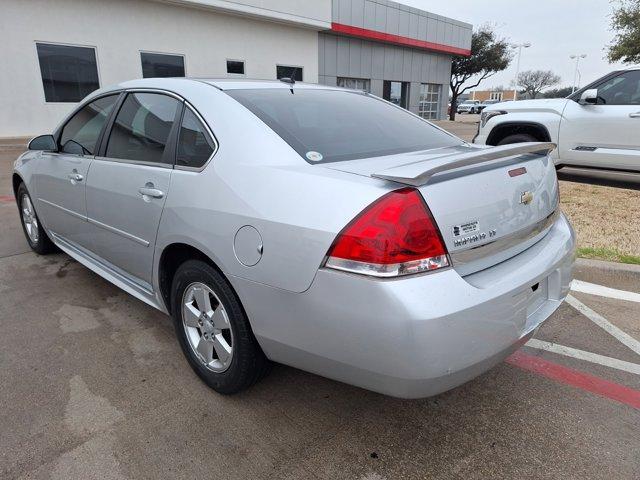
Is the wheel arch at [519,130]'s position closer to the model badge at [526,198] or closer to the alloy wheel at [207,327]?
the model badge at [526,198]

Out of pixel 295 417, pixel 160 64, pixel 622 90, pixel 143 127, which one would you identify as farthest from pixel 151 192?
pixel 160 64

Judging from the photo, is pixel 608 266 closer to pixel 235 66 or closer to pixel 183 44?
pixel 183 44

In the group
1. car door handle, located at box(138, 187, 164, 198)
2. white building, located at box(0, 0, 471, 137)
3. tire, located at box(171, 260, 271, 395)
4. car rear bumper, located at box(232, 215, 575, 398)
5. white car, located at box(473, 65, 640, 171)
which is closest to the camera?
car rear bumper, located at box(232, 215, 575, 398)

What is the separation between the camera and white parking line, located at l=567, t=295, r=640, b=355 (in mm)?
3016

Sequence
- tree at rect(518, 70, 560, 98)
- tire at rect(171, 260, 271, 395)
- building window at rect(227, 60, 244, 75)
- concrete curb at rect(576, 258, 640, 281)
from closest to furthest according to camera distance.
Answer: tire at rect(171, 260, 271, 395) < concrete curb at rect(576, 258, 640, 281) < building window at rect(227, 60, 244, 75) < tree at rect(518, 70, 560, 98)

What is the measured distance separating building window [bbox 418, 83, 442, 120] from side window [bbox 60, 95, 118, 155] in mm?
28431

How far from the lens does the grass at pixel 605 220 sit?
4473mm

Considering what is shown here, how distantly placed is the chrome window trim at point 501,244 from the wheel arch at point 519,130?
5840 millimetres

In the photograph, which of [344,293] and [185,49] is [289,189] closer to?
[344,293]

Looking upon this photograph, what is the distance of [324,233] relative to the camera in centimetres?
178

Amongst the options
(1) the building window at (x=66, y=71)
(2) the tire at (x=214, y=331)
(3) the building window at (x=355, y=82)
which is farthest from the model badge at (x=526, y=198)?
(3) the building window at (x=355, y=82)

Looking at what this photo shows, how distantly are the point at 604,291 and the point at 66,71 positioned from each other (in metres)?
15.8

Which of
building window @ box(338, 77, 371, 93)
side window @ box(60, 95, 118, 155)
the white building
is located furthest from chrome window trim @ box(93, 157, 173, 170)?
building window @ box(338, 77, 371, 93)

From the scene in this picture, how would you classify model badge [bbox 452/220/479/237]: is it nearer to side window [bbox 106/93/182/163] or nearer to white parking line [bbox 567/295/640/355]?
side window [bbox 106/93/182/163]
